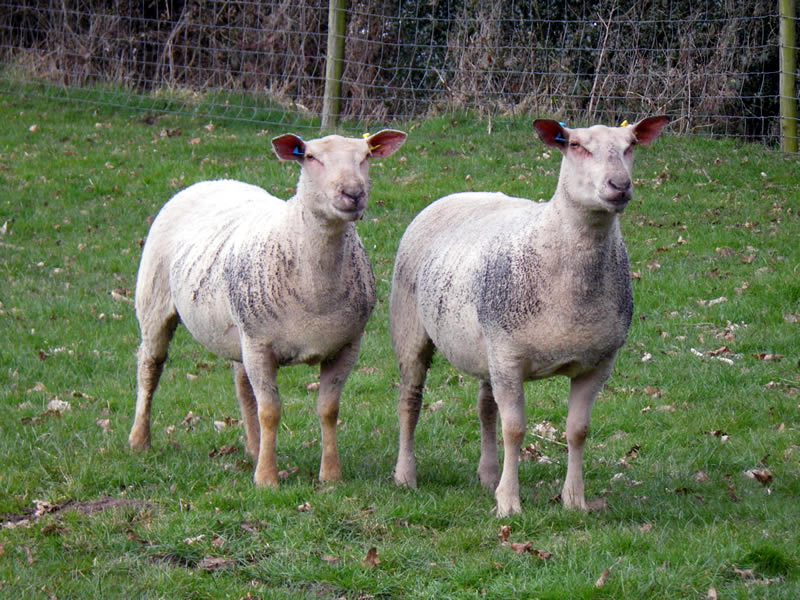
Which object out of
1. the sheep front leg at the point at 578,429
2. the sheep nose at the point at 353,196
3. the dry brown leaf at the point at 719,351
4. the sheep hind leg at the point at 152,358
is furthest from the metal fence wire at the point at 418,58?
the sheep nose at the point at 353,196

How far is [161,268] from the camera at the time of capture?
704 cm

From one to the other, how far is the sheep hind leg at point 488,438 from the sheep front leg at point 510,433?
0.75 meters

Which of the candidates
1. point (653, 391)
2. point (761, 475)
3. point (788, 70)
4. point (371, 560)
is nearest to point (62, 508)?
point (371, 560)

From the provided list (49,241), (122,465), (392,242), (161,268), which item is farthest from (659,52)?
(122,465)

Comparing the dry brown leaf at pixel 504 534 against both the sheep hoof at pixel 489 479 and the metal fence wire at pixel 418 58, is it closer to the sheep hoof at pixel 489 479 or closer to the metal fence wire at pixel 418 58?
the sheep hoof at pixel 489 479

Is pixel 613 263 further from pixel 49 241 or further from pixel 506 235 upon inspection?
pixel 49 241

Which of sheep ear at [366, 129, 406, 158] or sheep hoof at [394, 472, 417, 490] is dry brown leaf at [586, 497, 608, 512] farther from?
sheep ear at [366, 129, 406, 158]

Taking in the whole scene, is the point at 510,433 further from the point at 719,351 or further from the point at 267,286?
the point at 719,351

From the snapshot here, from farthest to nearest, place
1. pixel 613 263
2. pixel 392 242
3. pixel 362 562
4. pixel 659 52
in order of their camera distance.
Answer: pixel 659 52 < pixel 392 242 < pixel 613 263 < pixel 362 562

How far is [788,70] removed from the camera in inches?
517

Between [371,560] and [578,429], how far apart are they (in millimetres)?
1444

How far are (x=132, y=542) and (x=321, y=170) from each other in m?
2.09

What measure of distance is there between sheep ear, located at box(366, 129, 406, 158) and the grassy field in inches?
74.1

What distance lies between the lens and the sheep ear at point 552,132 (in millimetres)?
5379
